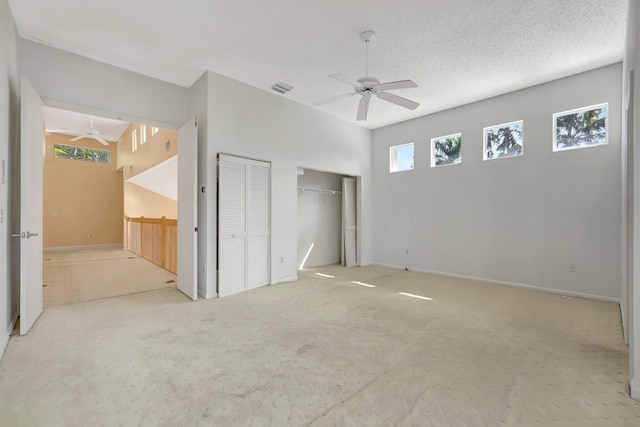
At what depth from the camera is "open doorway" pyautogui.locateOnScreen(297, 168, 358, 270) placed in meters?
6.41

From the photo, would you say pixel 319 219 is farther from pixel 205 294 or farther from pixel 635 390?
pixel 635 390

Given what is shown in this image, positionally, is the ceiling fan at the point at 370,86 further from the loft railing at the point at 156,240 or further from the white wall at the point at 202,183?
the loft railing at the point at 156,240

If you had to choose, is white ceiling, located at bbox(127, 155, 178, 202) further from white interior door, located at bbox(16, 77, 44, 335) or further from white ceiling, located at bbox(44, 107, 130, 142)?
white interior door, located at bbox(16, 77, 44, 335)

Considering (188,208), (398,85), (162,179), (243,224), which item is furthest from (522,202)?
(162,179)

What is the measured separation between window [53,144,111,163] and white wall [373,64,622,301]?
32.6 feet

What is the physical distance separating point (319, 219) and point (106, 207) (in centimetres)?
813

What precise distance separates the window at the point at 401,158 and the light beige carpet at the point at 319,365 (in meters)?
3.35

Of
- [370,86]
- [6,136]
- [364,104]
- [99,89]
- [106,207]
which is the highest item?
[99,89]

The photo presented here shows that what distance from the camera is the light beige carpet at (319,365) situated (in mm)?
1712

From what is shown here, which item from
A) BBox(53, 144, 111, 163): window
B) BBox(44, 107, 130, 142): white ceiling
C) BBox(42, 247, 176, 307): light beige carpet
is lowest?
BBox(42, 247, 176, 307): light beige carpet

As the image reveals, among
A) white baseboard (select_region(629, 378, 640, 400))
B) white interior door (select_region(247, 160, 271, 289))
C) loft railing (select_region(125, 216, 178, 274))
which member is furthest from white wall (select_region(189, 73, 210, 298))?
white baseboard (select_region(629, 378, 640, 400))

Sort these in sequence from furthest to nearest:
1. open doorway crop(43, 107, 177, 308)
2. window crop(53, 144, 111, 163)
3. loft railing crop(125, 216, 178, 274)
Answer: window crop(53, 144, 111, 163) < loft railing crop(125, 216, 178, 274) < open doorway crop(43, 107, 177, 308)

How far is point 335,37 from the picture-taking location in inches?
130

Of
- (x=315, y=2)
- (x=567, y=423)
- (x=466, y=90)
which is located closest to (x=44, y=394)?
(x=567, y=423)
